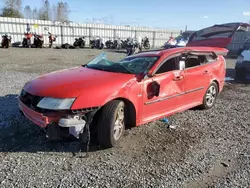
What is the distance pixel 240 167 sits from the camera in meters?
Result: 3.06

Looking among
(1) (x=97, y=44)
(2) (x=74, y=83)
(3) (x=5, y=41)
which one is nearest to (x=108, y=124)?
(2) (x=74, y=83)

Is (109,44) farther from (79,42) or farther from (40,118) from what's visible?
(40,118)

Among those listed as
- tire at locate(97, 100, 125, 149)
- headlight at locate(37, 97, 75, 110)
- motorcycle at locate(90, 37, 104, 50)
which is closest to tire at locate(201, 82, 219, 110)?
tire at locate(97, 100, 125, 149)

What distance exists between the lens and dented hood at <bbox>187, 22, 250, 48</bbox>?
848 cm

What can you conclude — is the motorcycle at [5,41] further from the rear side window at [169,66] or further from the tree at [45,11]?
the tree at [45,11]

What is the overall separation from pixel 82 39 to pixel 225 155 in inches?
869

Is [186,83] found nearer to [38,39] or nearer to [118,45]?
[38,39]

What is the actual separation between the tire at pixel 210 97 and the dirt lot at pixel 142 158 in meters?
0.60

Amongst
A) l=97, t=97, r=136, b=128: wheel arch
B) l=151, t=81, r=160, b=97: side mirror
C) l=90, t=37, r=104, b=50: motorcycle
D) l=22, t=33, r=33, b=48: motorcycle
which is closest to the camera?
l=97, t=97, r=136, b=128: wheel arch

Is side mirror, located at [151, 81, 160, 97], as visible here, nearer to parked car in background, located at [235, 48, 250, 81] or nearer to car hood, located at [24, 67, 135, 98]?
car hood, located at [24, 67, 135, 98]

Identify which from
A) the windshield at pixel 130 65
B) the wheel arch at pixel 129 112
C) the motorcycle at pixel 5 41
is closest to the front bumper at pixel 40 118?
the wheel arch at pixel 129 112

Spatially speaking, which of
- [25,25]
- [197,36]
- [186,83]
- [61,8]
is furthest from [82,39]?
[61,8]

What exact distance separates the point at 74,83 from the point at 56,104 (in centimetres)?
49

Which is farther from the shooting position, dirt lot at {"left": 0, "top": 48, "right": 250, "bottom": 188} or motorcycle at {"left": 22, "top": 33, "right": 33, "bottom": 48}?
motorcycle at {"left": 22, "top": 33, "right": 33, "bottom": 48}
